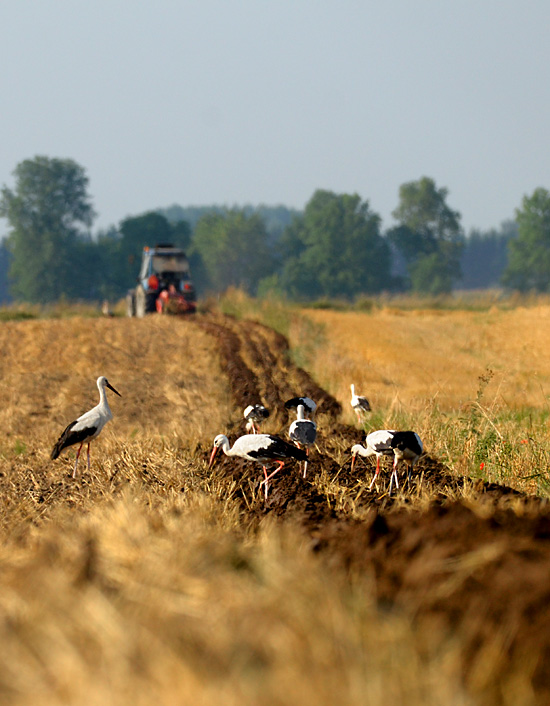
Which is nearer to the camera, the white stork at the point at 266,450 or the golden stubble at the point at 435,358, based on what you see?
the white stork at the point at 266,450

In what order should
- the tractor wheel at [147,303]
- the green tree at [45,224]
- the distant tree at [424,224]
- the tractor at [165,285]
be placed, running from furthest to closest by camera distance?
the distant tree at [424,224]
the green tree at [45,224]
the tractor wheel at [147,303]
the tractor at [165,285]

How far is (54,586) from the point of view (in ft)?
10.9

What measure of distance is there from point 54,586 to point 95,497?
4.97 m

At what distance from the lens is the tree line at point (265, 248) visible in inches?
3260

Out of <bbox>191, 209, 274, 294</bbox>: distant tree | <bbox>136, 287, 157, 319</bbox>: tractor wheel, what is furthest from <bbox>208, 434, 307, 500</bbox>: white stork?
<bbox>191, 209, 274, 294</bbox>: distant tree

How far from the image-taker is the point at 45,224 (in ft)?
285

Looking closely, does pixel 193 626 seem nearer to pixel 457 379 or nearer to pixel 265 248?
pixel 457 379

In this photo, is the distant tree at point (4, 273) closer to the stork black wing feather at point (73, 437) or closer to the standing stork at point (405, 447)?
the stork black wing feather at point (73, 437)

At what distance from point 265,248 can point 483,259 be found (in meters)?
53.2

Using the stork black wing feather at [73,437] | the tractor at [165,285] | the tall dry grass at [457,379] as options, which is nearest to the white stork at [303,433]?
the tall dry grass at [457,379]

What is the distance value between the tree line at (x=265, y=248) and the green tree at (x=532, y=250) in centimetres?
9

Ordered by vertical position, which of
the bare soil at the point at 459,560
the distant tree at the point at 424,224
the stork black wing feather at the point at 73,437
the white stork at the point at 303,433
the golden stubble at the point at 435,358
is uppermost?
the distant tree at the point at 424,224

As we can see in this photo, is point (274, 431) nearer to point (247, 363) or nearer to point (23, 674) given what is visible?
point (247, 363)

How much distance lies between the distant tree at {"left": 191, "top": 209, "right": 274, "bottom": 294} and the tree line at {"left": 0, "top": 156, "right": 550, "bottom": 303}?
11cm
